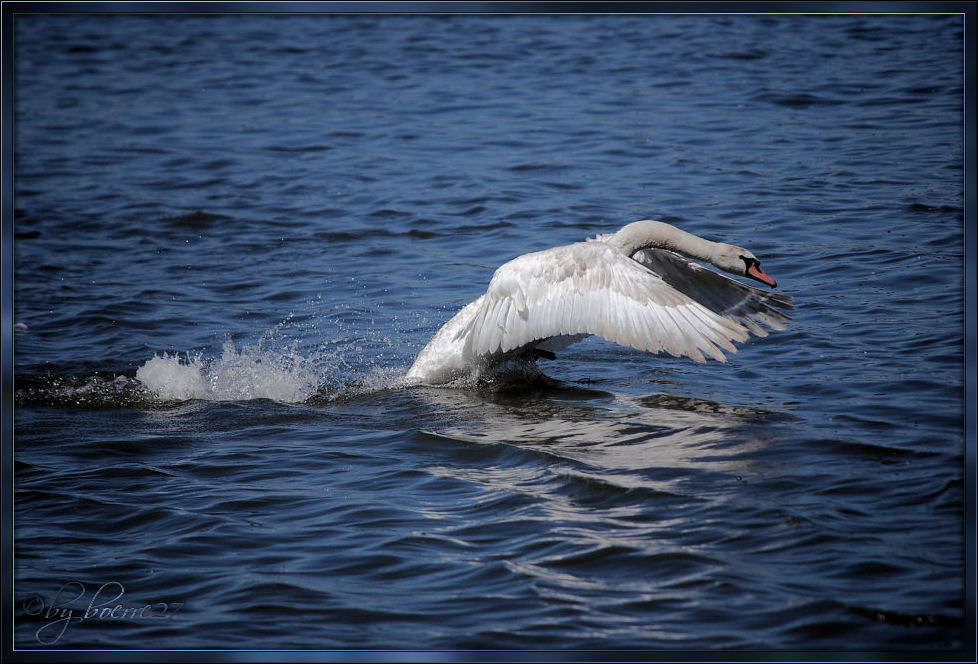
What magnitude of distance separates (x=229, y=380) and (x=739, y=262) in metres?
4.18

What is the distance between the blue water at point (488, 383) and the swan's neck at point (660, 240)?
1.04m

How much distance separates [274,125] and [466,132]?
3.40 metres

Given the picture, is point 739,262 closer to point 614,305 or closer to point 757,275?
point 757,275

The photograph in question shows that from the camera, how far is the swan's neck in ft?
26.2

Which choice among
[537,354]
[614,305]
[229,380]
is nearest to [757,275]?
→ [614,305]

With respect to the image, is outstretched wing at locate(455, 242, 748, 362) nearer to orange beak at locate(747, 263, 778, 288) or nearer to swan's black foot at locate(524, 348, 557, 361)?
orange beak at locate(747, 263, 778, 288)

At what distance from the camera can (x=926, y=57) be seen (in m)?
13.3

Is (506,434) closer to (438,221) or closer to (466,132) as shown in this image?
(438,221)

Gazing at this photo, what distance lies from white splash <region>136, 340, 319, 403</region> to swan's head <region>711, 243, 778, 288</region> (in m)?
3.39

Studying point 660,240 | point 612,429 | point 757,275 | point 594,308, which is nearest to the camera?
point 612,429

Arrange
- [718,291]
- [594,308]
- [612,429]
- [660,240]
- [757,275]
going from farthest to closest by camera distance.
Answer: [718,291]
[660,240]
[757,275]
[594,308]
[612,429]

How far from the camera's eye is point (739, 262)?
25.8 ft

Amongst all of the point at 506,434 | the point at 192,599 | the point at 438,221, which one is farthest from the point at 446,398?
the point at 438,221

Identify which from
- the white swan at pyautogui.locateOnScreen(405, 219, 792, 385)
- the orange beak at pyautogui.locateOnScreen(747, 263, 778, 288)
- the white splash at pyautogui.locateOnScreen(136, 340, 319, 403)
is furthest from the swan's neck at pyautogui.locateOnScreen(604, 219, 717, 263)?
the white splash at pyautogui.locateOnScreen(136, 340, 319, 403)
